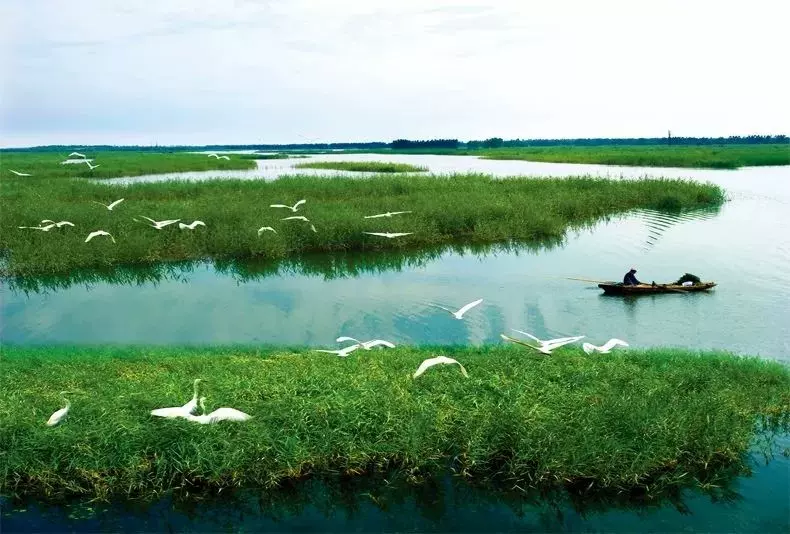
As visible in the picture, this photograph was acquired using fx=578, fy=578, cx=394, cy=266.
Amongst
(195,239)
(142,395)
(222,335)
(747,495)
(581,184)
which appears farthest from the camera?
(581,184)

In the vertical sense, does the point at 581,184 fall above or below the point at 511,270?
above

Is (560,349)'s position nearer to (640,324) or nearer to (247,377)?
(640,324)

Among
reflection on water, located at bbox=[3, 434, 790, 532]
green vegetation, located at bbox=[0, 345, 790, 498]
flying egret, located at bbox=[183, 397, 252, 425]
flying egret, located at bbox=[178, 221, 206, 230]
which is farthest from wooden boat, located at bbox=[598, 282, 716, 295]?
flying egret, located at bbox=[178, 221, 206, 230]

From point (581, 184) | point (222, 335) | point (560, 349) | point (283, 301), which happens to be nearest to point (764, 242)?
point (581, 184)

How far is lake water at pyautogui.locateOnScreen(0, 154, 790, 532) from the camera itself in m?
5.07

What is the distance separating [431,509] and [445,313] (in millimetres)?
5484

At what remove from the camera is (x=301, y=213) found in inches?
693

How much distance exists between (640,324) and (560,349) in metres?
2.71

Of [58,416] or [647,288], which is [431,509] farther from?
[647,288]

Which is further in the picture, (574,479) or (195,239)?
(195,239)

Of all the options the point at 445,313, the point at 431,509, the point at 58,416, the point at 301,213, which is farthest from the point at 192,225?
the point at 431,509

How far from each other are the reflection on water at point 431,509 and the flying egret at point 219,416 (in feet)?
2.15

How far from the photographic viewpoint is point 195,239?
1495 centimetres

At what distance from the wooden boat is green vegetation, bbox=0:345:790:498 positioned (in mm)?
4587
